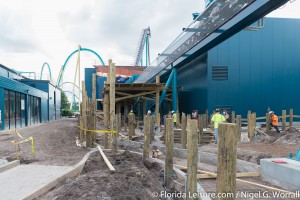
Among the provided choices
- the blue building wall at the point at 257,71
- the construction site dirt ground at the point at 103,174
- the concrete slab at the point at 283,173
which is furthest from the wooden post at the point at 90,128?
the blue building wall at the point at 257,71

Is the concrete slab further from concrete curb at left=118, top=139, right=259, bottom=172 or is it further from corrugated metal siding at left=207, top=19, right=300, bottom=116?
corrugated metal siding at left=207, top=19, right=300, bottom=116

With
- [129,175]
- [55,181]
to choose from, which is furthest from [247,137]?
[55,181]

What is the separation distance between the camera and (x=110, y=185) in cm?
501

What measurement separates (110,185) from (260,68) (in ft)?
61.7

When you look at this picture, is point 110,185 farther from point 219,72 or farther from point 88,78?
point 88,78

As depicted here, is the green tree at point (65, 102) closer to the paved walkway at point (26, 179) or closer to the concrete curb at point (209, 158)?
the concrete curb at point (209, 158)

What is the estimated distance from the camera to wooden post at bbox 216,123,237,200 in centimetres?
315

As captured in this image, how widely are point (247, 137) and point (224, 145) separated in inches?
417

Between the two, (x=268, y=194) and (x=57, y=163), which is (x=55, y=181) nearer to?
(x=57, y=163)

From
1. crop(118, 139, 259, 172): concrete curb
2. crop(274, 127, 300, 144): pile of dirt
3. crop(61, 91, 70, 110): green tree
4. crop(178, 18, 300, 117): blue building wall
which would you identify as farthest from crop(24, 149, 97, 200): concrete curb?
crop(61, 91, 70, 110): green tree

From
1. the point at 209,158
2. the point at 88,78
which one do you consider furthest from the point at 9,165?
the point at 88,78

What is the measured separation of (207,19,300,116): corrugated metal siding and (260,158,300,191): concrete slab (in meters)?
14.0

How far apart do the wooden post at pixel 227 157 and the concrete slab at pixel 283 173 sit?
3041 mm

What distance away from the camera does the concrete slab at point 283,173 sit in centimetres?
548
